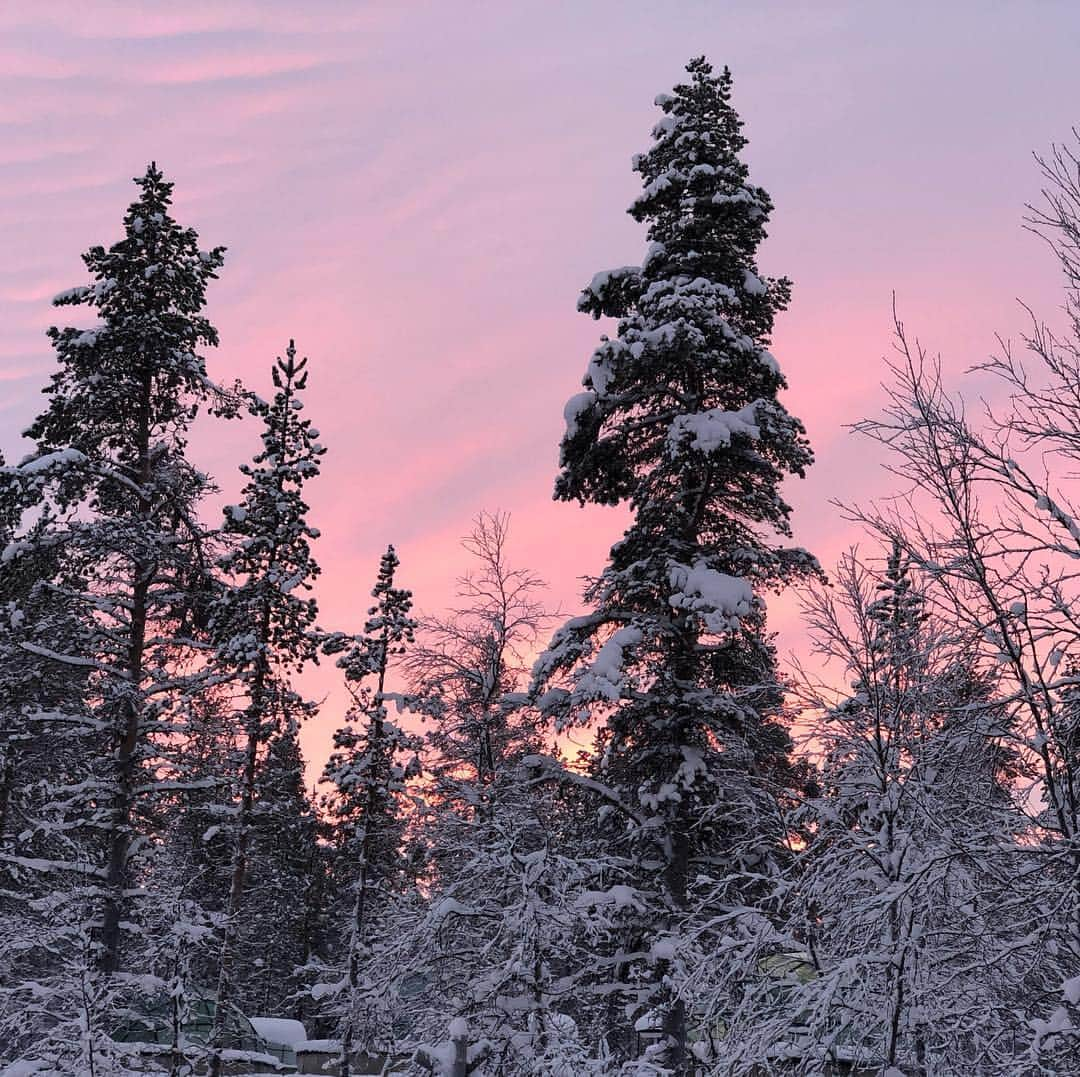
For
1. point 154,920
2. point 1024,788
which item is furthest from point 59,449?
point 1024,788

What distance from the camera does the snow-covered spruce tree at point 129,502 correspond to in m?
16.6

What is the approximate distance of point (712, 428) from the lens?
15148mm

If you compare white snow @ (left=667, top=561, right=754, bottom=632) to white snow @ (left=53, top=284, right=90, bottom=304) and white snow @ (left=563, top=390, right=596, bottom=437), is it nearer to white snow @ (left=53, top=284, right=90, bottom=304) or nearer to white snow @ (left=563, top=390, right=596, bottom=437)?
white snow @ (left=563, top=390, right=596, bottom=437)

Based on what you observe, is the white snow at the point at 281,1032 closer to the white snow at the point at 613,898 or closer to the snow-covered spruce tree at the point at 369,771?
the snow-covered spruce tree at the point at 369,771

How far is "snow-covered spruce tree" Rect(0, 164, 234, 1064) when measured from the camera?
1661cm

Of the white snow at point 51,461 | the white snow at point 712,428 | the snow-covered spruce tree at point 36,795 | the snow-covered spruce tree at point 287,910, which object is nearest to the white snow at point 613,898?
the snow-covered spruce tree at point 36,795

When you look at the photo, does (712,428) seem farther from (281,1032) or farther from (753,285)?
(281,1032)

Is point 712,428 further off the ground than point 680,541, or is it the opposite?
point 712,428

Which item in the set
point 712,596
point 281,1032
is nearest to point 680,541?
point 712,596

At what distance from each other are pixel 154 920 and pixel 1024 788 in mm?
15413

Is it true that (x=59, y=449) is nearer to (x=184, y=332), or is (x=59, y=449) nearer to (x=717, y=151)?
(x=184, y=332)

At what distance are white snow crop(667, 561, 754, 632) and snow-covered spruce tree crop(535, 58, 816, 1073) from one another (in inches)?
1.4

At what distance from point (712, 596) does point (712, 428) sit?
8.12 feet

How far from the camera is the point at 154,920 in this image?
1803 centimetres
